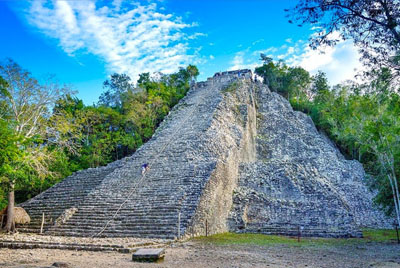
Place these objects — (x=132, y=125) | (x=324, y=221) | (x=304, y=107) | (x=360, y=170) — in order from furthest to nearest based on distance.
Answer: (x=304, y=107) → (x=132, y=125) → (x=360, y=170) → (x=324, y=221)

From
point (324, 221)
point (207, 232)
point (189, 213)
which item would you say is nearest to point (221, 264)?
point (189, 213)

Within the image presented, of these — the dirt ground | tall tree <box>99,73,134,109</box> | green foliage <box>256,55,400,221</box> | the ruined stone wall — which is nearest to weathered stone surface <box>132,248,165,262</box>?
the dirt ground

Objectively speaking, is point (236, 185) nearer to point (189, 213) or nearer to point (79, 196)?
point (189, 213)

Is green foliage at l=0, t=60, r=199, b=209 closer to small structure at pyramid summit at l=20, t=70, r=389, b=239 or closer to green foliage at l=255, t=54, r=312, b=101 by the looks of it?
small structure at pyramid summit at l=20, t=70, r=389, b=239

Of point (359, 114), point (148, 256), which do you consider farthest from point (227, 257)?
point (359, 114)

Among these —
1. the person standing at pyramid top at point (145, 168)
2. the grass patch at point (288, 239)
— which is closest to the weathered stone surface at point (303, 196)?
the grass patch at point (288, 239)

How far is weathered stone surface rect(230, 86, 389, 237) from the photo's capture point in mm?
13320

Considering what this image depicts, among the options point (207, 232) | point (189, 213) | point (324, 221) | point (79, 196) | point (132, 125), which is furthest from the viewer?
point (132, 125)

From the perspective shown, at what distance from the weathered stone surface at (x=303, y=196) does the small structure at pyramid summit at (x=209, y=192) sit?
1.7 inches

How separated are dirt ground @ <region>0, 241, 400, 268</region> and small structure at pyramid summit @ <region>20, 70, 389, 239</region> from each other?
7.10ft

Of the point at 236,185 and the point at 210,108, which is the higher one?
the point at 210,108

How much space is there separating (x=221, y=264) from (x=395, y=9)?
6.26m

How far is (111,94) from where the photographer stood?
33.9 m

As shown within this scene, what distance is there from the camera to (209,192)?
12.3 meters
